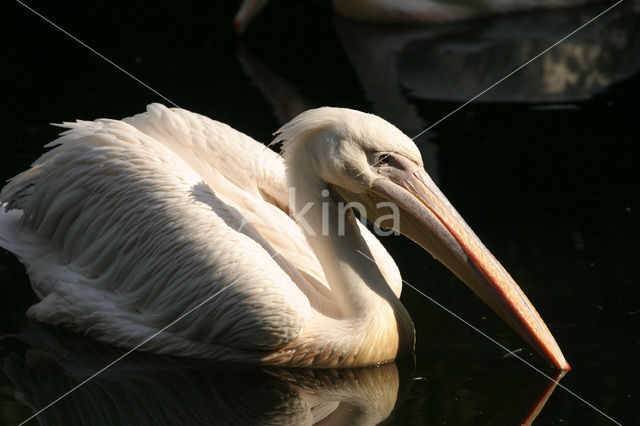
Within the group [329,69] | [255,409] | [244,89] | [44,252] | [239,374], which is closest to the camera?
[255,409]

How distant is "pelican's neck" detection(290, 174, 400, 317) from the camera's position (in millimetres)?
4215

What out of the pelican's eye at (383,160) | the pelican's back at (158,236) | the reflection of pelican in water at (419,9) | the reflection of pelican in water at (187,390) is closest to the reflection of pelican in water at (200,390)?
the reflection of pelican in water at (187,390)

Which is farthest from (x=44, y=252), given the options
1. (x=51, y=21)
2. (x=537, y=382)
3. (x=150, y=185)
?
(x=51, y=21)

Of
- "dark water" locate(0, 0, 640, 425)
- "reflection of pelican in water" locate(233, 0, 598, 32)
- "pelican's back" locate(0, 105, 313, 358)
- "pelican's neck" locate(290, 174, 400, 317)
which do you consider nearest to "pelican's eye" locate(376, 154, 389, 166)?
"pelican's neck" locate(290, 174, 400, 317)

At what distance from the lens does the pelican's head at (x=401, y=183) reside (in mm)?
4094

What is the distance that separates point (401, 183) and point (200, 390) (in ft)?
3.73

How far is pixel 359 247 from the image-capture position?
4.32 metres

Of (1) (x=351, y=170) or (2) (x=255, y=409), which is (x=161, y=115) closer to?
(1) (x=351, y=170)

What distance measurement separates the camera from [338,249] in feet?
14.0

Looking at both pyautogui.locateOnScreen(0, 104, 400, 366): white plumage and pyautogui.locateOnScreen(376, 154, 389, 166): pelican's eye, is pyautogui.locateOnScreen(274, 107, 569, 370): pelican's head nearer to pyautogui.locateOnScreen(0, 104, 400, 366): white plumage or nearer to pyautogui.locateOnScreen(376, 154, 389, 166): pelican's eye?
pyautogui.locateOnScreen(376, 154, 389, 166): pelican's eye

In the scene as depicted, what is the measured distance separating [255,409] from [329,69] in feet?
17.4

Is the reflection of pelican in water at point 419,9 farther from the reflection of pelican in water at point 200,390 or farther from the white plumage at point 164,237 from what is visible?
the reflection of pelican in water at point 200,390

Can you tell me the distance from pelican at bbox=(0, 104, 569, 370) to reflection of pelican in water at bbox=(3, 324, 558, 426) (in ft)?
0.25

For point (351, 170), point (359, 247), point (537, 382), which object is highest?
point (351, 170)
